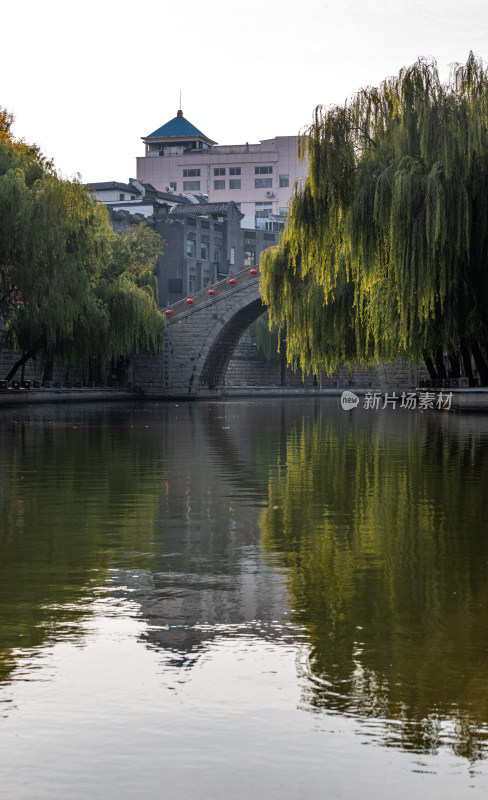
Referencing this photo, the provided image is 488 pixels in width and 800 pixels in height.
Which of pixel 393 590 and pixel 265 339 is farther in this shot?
pixel 265 339

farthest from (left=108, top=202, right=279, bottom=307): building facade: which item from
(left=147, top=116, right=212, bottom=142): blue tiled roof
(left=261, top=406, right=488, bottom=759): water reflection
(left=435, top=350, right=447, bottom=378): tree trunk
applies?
(left=261, top=406, right=488, bottom=759): water reflection

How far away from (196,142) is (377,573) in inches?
4404

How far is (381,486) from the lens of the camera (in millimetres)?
11578

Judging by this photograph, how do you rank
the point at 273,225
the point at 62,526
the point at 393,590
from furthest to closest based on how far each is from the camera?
the point at 273,225 < the point at 62,526 < the point at 393,590

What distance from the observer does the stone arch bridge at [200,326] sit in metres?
64.8

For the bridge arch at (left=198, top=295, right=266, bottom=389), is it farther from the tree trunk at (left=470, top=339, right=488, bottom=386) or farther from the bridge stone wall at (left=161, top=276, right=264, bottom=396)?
the tree trunk at (left=470, top=339, right=488, bottom=386)

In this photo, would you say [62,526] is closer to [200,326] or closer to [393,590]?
[393,590]

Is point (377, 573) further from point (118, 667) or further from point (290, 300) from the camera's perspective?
point (290, 300)

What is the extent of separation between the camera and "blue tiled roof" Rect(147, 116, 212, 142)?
378 feet

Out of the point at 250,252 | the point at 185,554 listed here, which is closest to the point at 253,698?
the point at 185,554

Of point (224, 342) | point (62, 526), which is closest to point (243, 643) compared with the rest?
point (62, 526)

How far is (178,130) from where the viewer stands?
4555 inches

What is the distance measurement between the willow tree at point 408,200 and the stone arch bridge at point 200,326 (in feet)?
123

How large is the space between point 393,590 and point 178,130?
113098 millimetres
